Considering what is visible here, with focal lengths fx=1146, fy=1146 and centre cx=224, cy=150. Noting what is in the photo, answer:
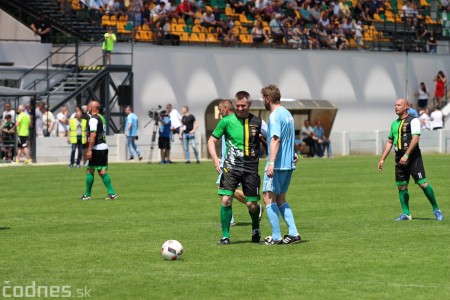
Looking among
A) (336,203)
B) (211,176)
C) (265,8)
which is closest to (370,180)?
(211,176)

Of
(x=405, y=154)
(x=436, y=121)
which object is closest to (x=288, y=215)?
(x=405, y=154)

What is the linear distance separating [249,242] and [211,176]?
55.6ft

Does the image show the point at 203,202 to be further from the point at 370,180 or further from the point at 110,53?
the point at 110,53

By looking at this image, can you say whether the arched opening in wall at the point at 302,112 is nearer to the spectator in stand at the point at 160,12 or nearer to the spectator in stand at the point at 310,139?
the spectator in stand at the point at 310,139

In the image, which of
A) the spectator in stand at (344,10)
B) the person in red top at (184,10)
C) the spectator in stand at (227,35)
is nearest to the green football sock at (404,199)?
the person in red top at (184,10)

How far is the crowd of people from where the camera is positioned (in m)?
47.1

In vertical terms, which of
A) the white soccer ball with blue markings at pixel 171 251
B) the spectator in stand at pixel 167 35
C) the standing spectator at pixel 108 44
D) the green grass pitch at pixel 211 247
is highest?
the spectator in stand at pixel 167 35

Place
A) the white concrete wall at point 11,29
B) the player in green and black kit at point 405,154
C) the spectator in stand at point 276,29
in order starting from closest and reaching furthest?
the player in green and black kit at point 405,154
the white concrete wall at point 11,29
the spectator in stand at point 276,29

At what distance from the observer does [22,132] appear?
129 ft

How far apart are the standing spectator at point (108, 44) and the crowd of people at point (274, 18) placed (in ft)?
6.03

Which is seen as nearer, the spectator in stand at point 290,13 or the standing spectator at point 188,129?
the standing spectator at point 188,129

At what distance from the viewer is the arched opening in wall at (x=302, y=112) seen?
46.8 metres

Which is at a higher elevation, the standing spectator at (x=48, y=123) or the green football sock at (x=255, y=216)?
the standing spectator at (x=48, y=123)

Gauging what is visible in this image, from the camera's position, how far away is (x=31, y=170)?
3597cm
